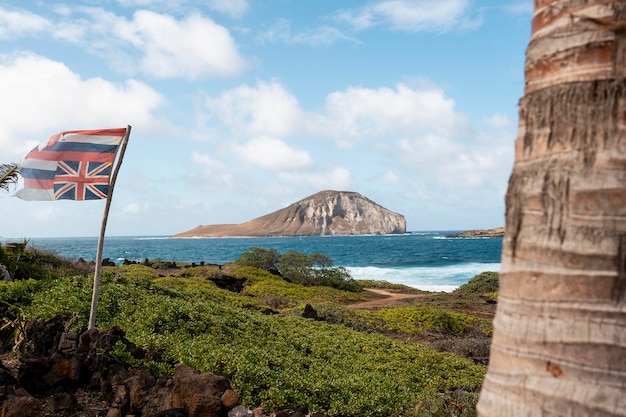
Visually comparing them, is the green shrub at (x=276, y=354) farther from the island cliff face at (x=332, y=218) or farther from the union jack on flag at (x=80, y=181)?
the island cliff face at (x=332, y=218)

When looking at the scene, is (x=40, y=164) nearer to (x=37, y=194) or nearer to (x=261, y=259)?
(x=37, y=194)

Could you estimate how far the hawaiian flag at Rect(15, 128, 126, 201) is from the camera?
7371mm

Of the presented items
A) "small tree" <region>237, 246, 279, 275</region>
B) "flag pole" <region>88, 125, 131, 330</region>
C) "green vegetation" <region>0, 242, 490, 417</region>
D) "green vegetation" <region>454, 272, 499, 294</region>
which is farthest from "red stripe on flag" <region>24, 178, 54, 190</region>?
"green vegetation" <region>454, 272, 499, 294</region>

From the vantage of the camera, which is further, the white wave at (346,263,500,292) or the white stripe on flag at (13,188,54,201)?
the white wave at (346,263,500,292)

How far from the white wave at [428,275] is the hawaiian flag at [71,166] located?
29591mm

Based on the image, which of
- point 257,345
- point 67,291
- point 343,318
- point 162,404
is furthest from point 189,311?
point 343,318

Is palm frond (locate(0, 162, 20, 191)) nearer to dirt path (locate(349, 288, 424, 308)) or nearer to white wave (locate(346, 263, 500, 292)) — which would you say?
dirt path (locate(349, 288, 424, 308))

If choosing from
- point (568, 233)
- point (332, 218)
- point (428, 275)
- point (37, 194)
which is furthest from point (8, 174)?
point (332, 218)

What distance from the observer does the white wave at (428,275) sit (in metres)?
38.3

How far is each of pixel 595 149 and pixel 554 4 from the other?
63cm

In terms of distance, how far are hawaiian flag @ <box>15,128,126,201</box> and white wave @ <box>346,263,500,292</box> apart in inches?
1165

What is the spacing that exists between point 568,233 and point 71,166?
7197 mm

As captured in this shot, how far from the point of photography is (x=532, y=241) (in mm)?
1910

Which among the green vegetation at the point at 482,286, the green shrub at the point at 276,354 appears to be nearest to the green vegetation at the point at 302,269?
the green vegetation at the point at 482,286
